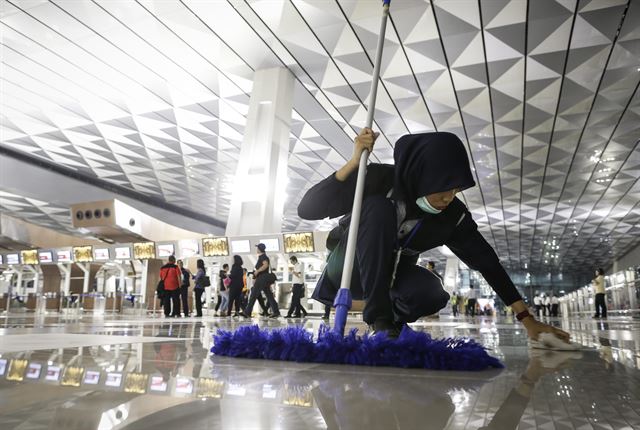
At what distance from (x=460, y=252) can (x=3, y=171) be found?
1861 cm

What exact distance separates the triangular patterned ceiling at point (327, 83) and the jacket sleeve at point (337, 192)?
710cm

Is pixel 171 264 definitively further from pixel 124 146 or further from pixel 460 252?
pixel 460 252

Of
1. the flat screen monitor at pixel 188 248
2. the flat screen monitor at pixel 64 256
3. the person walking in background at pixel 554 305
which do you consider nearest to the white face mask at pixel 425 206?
the flat screen monitor at pixel 188 248

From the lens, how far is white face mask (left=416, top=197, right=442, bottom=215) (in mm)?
1629

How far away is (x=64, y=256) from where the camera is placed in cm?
1750

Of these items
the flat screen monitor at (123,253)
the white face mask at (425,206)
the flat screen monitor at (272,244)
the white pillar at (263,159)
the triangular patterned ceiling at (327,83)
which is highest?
the triangular patterned ceiling at (327,83)

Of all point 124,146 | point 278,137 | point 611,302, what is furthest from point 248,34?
point 611,302

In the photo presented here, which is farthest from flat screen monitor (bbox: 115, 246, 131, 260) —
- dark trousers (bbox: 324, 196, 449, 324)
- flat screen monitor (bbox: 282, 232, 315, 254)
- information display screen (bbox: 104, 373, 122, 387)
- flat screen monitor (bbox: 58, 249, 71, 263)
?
information display screen (bbox: 104, 373, 122, 387)

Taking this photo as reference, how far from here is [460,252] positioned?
1.95 meters

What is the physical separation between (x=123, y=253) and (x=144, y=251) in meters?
0.96

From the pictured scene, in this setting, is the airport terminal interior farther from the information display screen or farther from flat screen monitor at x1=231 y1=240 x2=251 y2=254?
flat screen monitor at x1=231 y1=240 x2=251 y2=254

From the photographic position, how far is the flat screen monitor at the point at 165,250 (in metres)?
15.7

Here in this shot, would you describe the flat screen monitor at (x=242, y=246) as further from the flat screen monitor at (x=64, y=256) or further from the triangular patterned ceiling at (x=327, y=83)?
the flat screen monitor at (x=64, y=256)

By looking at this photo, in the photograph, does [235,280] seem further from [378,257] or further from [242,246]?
[378,257]
